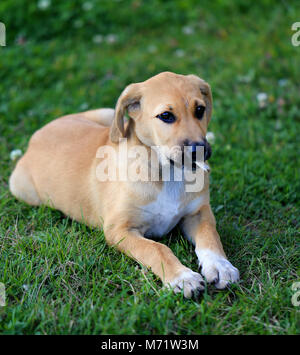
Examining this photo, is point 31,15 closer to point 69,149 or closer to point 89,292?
point 69,149

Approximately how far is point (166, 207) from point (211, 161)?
145 centimetres

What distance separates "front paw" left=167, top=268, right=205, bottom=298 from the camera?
2.86m

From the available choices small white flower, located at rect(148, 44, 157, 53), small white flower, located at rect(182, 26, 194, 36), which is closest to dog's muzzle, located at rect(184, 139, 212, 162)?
small white flower, located at rect(148, 44, 157, 53)

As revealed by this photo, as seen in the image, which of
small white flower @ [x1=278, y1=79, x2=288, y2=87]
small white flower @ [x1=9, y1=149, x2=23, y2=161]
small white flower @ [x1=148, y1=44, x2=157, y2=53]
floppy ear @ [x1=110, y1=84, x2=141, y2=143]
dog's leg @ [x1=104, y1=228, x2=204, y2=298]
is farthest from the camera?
small white flower @ [x1=148, y1=44, x2=157, y2=53]

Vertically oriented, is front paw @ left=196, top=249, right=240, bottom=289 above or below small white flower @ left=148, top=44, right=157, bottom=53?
below

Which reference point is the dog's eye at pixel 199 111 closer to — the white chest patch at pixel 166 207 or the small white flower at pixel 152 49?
the white chest patch at pixel 166 207

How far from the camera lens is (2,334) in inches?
104

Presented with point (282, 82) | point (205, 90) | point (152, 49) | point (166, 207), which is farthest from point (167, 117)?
point (152, 49)

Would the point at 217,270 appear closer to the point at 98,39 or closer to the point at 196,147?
the point at 196,147

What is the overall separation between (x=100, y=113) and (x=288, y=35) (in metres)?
3.50

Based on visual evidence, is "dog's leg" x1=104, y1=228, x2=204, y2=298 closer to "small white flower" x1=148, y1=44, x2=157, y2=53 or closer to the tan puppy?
the tan puppy

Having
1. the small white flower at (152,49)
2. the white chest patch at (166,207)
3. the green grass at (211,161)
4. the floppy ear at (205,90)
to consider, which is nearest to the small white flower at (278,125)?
the green grass at (211,161)

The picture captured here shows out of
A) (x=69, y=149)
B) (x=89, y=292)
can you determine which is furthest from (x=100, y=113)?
(x=89, y=292)

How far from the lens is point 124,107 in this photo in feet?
11.4
